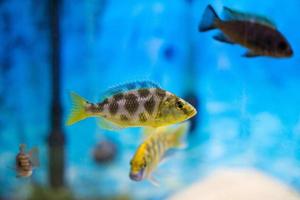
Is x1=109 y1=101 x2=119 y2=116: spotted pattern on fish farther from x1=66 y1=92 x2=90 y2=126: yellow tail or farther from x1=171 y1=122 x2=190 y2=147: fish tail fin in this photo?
x1=171 y1=122 x2=190 y2=147: fish tail fin

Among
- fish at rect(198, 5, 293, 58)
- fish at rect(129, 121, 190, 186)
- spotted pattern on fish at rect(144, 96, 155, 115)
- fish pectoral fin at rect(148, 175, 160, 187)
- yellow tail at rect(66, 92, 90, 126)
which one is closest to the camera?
fish at rect(198, 5, 293, 58)

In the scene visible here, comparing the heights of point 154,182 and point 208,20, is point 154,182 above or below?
below

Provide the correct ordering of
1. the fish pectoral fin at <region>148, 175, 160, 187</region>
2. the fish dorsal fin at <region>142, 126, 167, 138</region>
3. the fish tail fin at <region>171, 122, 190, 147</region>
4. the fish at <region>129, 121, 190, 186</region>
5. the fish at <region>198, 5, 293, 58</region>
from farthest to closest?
the fish pectoral fin at <region>148, 175, 160, 187</region> < the fish tail fin at <region>171, 122, 190, 147</region> < the fish dorsal fin at <region>142, 126, 167, 138</region> < the fish at <region>129, 121, 190, 186</region> < the fish at <region>198, 5, 293, 58</region>

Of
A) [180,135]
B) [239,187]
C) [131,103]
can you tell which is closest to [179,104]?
[131,103]

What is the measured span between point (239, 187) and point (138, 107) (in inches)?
60.0

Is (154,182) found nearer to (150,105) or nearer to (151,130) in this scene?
(151,130)

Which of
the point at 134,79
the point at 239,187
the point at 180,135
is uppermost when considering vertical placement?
the point at 134,79

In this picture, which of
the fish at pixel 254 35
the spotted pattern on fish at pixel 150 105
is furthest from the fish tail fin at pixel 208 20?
the spotted pattern on fish at pixel 150 105

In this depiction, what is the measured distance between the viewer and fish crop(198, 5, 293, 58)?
2.70 m

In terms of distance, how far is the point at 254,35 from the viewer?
2705 mm

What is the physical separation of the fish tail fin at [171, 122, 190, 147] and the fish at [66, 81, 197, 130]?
0.86 metres

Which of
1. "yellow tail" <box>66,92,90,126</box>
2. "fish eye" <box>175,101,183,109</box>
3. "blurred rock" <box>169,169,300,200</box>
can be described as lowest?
"blurred rock" <box>169,169,300,200</box>

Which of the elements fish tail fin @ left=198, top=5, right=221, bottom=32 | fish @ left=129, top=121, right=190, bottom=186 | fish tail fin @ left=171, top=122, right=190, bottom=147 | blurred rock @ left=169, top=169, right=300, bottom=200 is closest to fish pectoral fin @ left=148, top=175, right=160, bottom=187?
fish @ left=129, top=121, right=190, bottom=186

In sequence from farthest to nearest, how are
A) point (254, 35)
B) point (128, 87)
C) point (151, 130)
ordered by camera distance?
point (151, 130)
point (128, 87)
point (254, 35)
